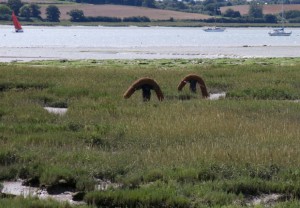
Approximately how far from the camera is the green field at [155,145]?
11.7m

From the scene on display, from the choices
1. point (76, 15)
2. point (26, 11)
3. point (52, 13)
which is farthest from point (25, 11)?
point (76, 15)

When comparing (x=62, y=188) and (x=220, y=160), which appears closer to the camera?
(x=62, y=188)

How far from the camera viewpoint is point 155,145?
15141mm

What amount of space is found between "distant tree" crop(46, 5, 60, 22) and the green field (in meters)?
152

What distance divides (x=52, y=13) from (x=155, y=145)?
16557cm

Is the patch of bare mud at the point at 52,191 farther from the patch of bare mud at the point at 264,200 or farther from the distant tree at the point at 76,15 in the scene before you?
the distant tree at the point at 76,15

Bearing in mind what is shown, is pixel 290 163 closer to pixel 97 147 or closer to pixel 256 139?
pixel 256 139

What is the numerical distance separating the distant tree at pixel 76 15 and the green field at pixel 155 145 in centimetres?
15364

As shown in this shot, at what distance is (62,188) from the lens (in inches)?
479

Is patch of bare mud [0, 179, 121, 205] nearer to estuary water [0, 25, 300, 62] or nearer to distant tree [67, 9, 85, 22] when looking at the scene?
estuary water [0, 25, 300, 62]

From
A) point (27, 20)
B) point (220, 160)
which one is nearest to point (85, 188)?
point (220, 160)

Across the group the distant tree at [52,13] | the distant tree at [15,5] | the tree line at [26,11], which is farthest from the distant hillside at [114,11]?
the distant tree at [15,5]

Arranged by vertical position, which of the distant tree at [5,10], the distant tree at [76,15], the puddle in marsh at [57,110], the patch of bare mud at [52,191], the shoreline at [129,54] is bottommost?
the distant tree at [76,15]

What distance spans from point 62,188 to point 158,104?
9.87 meters
